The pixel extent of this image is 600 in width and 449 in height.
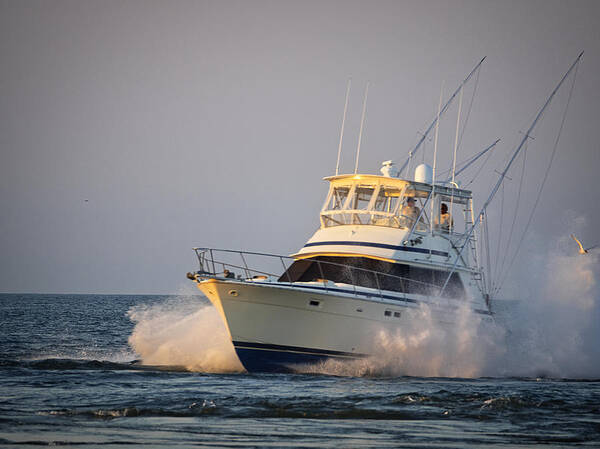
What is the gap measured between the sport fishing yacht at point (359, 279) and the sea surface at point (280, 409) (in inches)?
34.3

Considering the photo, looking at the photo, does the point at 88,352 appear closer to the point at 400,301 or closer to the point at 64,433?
the point at 400,301

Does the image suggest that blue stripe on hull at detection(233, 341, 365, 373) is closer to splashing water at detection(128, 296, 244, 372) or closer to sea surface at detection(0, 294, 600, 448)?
sea surface at detection(0, 294, 600, 448)

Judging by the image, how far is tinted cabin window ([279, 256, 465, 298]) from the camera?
61.0ft

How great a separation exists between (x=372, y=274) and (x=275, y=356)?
3382mm

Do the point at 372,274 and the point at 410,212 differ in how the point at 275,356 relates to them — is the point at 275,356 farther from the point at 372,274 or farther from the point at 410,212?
the point at 410,212

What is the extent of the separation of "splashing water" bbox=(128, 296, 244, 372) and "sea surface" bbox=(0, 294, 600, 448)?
38.7 inches

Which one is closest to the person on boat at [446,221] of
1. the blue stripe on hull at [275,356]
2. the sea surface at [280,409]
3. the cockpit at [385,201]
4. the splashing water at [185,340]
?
the cockpit at [385,201]

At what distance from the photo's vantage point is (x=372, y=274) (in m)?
18.7

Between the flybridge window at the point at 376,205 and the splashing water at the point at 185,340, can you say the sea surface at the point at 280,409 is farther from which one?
the flybridge window at the point at 376,205

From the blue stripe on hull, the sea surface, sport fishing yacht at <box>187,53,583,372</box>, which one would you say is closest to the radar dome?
sport fishing yacht at <box>187,53,583,372</box>

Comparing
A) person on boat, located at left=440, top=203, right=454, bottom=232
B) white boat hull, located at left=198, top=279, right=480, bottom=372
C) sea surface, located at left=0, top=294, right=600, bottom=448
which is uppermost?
person on boat, located at left=440, top=203, right=454, bottom=232

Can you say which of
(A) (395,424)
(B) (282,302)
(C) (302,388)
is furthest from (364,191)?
(A) (395,424)

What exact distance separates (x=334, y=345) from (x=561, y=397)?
5.24 metres

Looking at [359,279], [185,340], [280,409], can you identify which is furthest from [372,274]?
[280,409]
